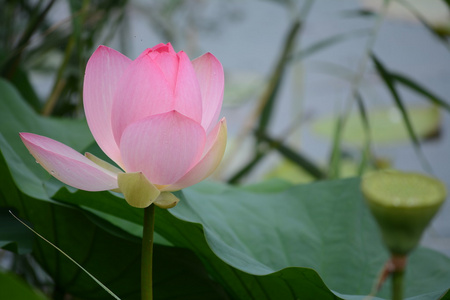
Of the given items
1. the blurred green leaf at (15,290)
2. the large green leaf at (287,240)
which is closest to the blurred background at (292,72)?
the large green leaf at (287,240)

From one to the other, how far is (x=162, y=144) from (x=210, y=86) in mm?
66

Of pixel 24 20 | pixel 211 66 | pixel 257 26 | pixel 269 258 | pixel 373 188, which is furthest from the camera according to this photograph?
pixel 257 26

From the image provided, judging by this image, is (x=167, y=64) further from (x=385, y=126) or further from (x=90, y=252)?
(x=385, y=126)

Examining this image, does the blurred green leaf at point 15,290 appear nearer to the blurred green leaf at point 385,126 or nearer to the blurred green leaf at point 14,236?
the blurred green leaf at point 14,236

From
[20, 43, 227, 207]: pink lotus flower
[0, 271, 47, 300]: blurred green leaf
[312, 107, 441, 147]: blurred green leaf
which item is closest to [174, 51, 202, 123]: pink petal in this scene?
[20, 43, 227, 207]: pink lotus flower

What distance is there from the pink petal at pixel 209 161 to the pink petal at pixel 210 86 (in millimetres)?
24

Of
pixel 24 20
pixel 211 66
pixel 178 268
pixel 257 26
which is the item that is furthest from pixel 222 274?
pixel 257 26

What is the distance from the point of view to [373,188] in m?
0.18

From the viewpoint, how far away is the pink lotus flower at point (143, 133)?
9.0 inches

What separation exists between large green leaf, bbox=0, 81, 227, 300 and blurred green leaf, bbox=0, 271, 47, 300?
0.55 ft

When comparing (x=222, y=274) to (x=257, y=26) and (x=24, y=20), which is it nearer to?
(x=24, y=20)

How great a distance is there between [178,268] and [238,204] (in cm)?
11

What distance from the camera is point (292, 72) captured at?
1.95m

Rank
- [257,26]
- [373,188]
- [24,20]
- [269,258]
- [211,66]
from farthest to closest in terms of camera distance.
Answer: [257,26], [24,20], [269,258], [211,66], [373,188]
